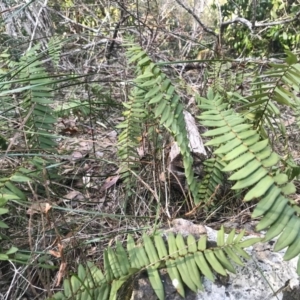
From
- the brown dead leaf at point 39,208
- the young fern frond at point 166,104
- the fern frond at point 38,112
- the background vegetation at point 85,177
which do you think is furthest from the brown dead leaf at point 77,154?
the brown dead leaf at point 39,208

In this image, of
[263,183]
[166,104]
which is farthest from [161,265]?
[166,104]

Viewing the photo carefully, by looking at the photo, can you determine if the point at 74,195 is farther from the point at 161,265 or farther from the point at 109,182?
the point at 161,265

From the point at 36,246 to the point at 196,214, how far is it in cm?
60

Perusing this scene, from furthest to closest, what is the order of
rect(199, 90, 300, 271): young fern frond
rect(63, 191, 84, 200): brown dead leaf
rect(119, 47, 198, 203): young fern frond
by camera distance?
rect(63, 191, 84, 200): brown dead leaf, rect(119, 47, 198, 203): young fern frond, rect(199, 90, 300, 271): young fern frond

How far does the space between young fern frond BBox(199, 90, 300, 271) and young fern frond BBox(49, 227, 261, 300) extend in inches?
3.0

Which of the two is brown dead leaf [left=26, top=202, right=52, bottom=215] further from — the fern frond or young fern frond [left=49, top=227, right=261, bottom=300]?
the fern frond

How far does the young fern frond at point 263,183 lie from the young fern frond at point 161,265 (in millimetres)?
76

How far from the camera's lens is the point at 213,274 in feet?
3.94

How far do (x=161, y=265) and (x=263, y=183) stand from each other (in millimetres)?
351

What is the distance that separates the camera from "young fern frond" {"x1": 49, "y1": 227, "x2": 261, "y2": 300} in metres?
1.13

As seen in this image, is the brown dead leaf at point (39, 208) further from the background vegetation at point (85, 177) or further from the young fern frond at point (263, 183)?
the young fern frond at point (263, 183)

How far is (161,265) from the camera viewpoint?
1186mm

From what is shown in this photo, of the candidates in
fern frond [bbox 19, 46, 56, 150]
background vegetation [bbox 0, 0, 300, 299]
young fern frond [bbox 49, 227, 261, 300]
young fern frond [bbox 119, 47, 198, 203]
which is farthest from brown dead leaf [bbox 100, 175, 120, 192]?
young fern frond [bbox 49, 227, 261, 300]

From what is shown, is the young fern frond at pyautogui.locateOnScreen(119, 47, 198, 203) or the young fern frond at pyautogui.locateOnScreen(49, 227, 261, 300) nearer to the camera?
the young fern frond at pyautogui.locateOnScreen(49, 227, 261, 300)
